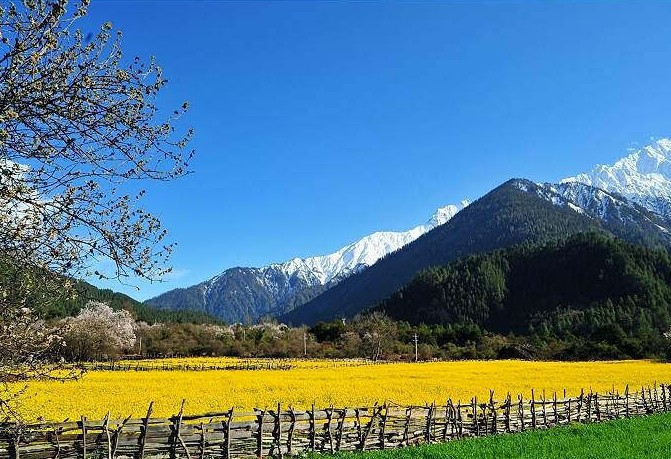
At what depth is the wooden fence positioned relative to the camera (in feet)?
51.0

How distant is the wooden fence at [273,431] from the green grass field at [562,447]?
2085mm

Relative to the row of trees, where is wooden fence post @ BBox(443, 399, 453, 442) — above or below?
above

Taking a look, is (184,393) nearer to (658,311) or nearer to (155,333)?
(155,333)

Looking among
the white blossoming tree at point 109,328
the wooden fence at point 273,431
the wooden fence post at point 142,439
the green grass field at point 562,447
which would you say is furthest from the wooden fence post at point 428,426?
the white blossoming tree at point 109,328

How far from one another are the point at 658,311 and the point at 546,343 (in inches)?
2669

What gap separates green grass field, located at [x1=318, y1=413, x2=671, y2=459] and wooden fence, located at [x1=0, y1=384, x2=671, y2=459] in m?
2.09

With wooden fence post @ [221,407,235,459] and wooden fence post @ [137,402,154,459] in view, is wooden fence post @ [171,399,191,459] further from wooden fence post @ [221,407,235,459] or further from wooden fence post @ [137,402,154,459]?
wooden fence post @ [221,407,235,459]

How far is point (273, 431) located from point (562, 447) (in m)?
9.30

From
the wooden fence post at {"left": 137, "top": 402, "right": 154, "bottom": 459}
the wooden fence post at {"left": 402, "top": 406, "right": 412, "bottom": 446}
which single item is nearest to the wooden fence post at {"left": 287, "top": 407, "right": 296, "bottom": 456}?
the wooden fence post at {"left": 137, "top": 402, "right": 154, "bottom": 459}

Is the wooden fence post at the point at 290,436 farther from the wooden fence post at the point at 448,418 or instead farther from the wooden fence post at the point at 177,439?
the wooden fence post at the point at 448,418

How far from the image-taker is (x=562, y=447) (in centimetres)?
1761

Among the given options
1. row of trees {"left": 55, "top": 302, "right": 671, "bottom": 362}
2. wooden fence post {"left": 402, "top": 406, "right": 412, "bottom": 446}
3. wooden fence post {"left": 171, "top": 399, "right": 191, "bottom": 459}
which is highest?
wooden fence post {"left": 171, "top": 399, "right": 191, "bottom": 459}

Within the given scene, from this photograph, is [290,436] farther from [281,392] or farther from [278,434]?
[281,392]

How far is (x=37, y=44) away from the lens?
243 inches
